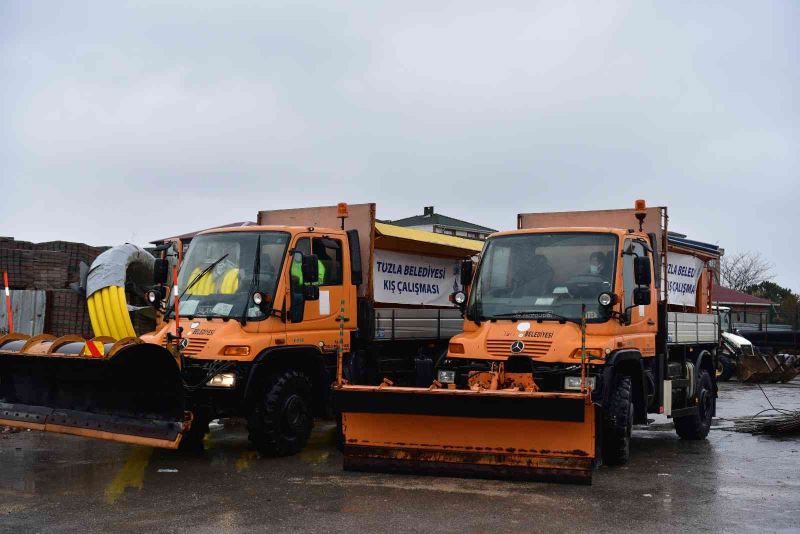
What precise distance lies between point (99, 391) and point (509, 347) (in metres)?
4.25

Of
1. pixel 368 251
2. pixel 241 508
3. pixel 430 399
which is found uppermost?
pixel 368 251

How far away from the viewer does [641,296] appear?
10125 mm

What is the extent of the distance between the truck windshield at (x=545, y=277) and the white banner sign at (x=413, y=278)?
95.7 inches

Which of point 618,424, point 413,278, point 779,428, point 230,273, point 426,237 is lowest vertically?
point 779,428

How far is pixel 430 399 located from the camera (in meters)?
8.80

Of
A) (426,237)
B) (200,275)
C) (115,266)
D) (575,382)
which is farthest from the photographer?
(115,266)

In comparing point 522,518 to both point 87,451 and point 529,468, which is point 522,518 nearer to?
point 529,468

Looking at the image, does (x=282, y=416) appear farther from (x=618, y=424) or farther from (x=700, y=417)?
(x=700, y=417)

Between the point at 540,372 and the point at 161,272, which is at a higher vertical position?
the point at 161,272

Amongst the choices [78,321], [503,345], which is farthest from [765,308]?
[503,345]

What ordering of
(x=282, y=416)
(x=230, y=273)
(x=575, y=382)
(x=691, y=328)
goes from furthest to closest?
(x=691, y=328) → (x=230, y=273) → (x=282, y=416) → (x=575, y=382)

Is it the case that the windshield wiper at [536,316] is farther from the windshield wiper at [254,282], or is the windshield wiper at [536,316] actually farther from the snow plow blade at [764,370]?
the snow plow blade at [764,370]

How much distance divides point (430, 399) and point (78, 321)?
439 inches

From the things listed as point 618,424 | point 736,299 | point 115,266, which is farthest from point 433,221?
point 618,424
